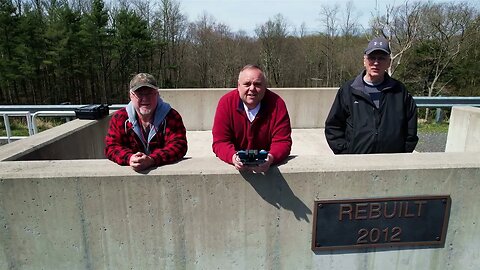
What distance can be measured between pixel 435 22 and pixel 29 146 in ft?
102

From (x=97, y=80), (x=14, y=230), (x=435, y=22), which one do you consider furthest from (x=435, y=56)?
(x=97, y=80)

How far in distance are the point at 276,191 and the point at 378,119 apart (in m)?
1.09

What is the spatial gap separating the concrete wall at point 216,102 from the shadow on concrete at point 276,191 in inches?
223

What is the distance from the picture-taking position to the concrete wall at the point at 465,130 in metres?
4.59

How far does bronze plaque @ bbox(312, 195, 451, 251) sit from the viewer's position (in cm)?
230

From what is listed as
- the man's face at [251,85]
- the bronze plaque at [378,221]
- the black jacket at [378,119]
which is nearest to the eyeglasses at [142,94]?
the man's face at [251,85]

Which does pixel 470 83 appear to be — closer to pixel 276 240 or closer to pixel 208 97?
pixel 208 97

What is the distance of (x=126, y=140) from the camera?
8.45 feet

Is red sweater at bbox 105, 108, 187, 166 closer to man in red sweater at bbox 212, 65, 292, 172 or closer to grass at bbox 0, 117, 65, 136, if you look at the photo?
man in red sweater at bbox 212, 65, 292, 172

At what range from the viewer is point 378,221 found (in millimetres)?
2326

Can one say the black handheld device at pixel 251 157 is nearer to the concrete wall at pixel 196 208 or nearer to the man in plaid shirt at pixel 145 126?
the concrete wall at pixel 196 208

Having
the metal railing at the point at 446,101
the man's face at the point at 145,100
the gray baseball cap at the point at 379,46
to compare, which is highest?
the gray baseball cap at the point at 379,46

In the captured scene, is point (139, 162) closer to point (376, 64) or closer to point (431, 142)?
point (376, 64)

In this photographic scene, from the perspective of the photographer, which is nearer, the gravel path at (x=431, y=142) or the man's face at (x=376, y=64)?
the man's face at (x=376, y=64)
